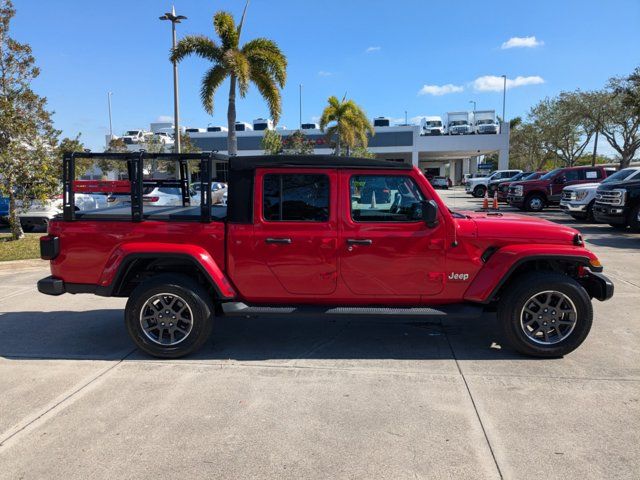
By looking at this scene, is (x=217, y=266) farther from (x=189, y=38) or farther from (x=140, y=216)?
(x=189, y=38)

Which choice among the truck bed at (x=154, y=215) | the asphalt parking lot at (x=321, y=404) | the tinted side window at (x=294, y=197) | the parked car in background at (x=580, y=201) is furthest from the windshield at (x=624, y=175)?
the truck bed at (x=154, y=215)

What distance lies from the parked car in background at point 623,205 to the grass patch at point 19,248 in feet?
46.2

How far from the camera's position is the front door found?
436cm

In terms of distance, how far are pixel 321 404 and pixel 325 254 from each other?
1.34 metres

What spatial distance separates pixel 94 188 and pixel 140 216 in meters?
0.62

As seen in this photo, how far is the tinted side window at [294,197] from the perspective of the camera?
446 cm

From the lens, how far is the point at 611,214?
13.1 meters

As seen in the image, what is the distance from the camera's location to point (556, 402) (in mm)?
3621

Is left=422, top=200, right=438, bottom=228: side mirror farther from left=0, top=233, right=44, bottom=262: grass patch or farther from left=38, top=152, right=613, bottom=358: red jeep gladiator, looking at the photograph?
left=0, top=233, right=44, bottom=262: grass patch

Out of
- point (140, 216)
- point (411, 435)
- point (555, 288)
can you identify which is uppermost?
point (140, 216)

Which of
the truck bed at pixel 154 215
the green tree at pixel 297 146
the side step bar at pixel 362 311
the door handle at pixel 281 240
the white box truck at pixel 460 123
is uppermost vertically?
the white box truck at pixel 460 123

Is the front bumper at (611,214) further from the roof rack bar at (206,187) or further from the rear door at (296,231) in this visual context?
the roof rack bar at (206,187)

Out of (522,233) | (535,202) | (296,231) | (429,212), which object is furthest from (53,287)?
(535,202)

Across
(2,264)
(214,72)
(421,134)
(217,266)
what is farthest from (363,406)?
(421,134)
